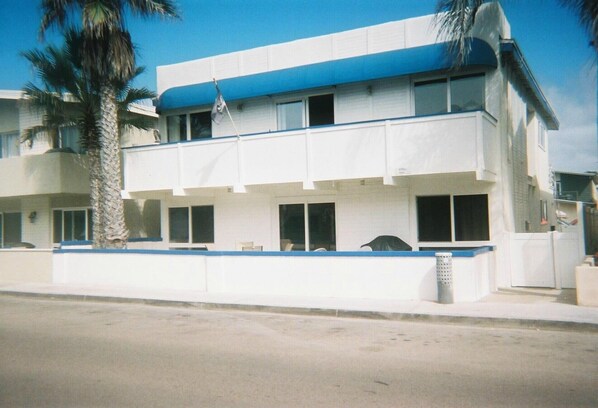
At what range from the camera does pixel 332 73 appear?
15.5 meters

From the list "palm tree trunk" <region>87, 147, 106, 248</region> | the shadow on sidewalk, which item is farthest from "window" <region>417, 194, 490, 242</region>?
"palm tree trunk" <region>87, 147, 106, 248</region>

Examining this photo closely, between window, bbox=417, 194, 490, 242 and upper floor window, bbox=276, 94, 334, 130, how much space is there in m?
4.22

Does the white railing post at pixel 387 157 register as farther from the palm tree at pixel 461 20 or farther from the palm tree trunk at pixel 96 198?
the palm tree trunk at pixel 96 198

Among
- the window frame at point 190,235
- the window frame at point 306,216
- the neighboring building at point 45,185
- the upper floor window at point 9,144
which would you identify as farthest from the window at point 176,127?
the upper floor window at point 9,144

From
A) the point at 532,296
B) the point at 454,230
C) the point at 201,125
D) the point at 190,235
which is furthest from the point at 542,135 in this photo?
the point at 190,235

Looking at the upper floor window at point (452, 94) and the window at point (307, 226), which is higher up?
the upper floor window at point (452, 94)

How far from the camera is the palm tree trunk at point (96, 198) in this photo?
1703cm

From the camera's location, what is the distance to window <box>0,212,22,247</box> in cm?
2456

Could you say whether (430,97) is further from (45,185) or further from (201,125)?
(45,185)

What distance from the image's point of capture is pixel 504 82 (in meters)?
15.2

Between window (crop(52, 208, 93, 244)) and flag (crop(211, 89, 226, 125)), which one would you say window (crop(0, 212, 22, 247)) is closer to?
window (crop(52, 208, 93, 244))

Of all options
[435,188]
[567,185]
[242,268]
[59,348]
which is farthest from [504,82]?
[567,185]

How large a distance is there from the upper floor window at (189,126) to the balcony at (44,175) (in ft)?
14.2

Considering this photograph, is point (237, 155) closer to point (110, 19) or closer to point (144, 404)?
point (110, 19)
